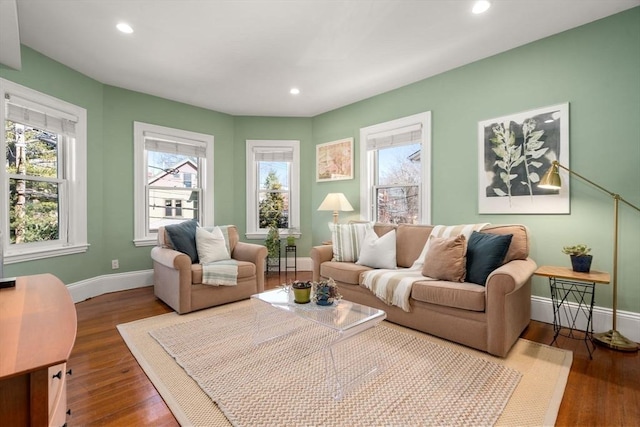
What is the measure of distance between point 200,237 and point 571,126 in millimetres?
3900

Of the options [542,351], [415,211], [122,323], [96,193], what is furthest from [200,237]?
[542,351]

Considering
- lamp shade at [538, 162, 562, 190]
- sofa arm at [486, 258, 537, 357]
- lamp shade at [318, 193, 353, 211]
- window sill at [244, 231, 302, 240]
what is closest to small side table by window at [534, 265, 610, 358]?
sofa arm at [486, 258, 537, 357]

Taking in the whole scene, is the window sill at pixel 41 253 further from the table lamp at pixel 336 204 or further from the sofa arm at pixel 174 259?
the table lamp at pixel 336 204

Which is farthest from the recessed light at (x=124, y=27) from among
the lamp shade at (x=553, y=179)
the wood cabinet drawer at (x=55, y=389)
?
the lamp shade at (x=553, y=179)

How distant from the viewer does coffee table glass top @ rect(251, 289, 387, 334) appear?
1.89m

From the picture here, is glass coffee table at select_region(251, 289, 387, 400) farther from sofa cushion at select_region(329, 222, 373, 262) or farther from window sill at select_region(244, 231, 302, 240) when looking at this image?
window sill at select_region(244, 231, 302, 240)

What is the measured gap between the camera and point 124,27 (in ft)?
8.69

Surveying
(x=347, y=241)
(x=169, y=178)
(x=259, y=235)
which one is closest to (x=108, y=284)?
(x=169, y=178)

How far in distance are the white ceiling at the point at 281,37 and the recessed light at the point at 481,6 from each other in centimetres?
4

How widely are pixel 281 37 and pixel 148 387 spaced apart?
2959 mm

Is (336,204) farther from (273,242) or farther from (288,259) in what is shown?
(288,259)

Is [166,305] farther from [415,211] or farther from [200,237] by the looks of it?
[415,211]

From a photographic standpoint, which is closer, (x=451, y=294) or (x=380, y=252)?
(x=451, y=294)

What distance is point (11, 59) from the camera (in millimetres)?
2660
